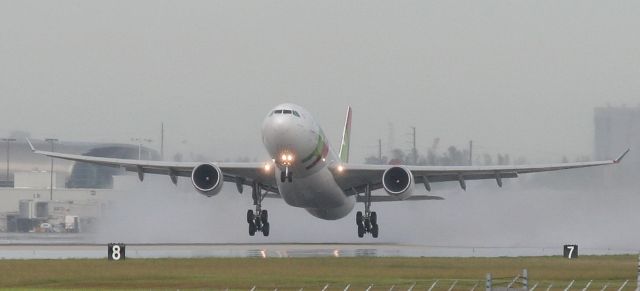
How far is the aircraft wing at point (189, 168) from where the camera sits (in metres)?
57.7

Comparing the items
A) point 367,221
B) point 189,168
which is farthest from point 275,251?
point 189,168

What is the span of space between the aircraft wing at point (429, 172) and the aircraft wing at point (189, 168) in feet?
11.5

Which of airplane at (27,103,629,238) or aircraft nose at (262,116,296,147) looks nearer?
aircraft nose at (262,116,296,147)

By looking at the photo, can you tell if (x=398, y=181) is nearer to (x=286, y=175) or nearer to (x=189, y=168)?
(x=286, y=175)

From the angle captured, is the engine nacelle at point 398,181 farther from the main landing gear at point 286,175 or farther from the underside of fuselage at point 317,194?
the main landing gear at point 286,175

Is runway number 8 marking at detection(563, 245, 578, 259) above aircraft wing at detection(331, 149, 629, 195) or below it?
below

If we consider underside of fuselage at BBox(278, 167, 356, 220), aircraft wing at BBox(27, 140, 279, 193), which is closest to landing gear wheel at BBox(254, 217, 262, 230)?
aircraft wing at BBox(27, 140, 279, 193)

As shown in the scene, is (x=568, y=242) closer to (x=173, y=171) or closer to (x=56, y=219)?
(x=173, y=171)

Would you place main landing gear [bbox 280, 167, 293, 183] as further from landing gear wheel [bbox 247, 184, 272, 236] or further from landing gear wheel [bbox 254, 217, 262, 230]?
landing gear wheel [bbox 254, 217, 262, 230]

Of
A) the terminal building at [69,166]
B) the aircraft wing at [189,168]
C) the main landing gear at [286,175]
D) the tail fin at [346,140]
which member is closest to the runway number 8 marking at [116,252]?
the aircraft wing at [189,168]

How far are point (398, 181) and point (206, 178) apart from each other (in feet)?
29.2

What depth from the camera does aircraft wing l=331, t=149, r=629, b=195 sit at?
58469 millimetres

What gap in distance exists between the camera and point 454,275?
45.8 metres

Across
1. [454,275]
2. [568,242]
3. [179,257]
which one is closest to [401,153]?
[568,242]
